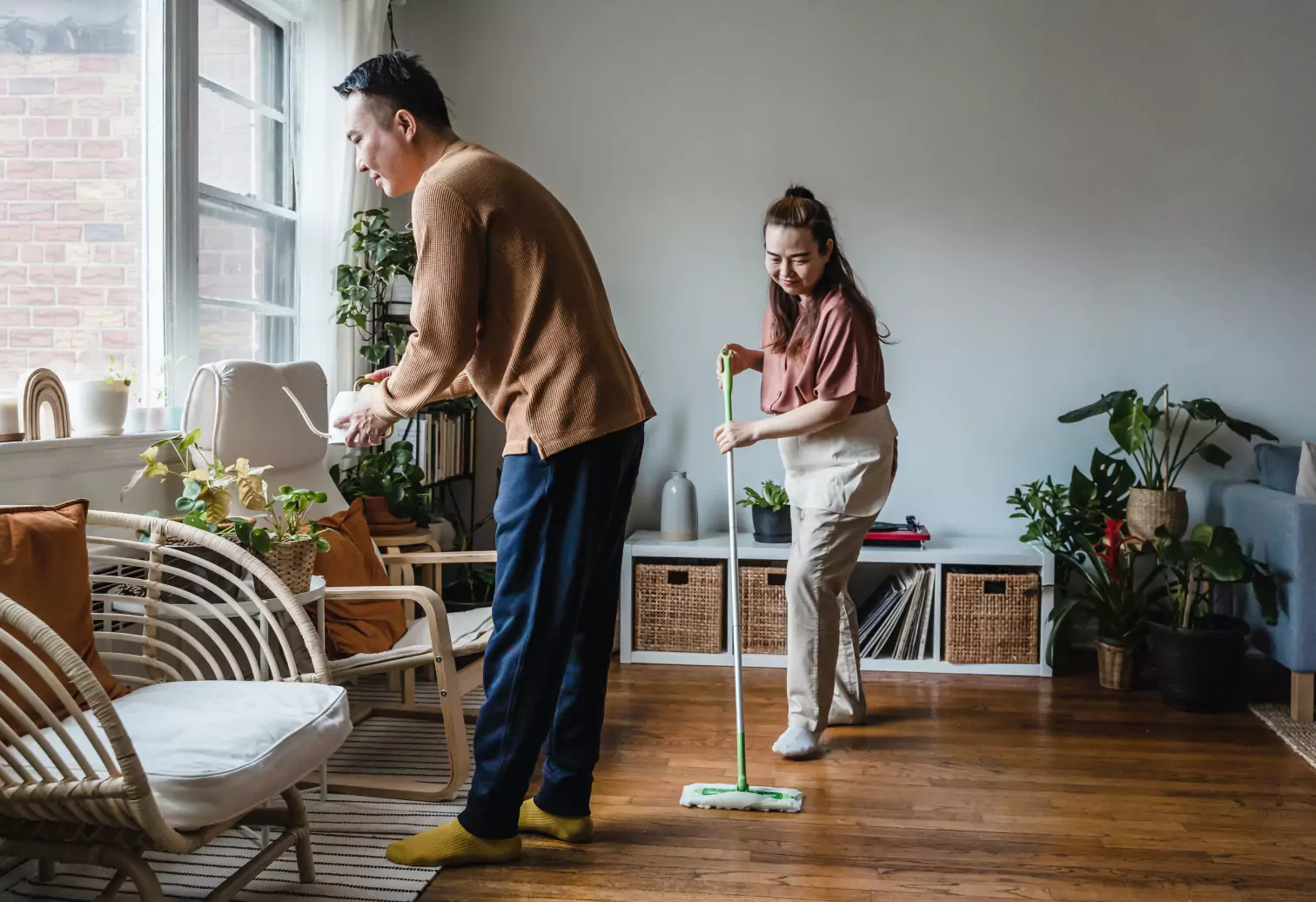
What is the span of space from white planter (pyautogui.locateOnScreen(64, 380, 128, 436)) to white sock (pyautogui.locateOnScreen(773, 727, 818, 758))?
179 cm

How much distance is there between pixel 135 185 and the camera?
2.92 metres

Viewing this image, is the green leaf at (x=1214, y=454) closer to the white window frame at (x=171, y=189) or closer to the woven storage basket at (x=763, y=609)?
the woven storage basket at (x=763, y=609)

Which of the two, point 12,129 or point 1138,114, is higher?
point 1138,114

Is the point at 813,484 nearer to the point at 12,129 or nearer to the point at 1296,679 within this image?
the point at 1296,679

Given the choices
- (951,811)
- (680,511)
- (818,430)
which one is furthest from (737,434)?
(680,511)

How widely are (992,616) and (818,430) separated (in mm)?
1310

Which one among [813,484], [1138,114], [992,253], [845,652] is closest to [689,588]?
[845,652]

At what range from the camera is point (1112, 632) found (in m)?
3.52

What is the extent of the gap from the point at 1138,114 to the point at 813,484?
2.15m


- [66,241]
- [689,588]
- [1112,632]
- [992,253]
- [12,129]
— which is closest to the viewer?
[12,129]

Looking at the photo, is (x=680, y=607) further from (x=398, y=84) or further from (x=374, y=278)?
(x=398, y=84)

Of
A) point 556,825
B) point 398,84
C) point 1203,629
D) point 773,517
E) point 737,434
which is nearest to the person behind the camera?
point 398,84

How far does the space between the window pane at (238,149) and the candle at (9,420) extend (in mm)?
1104

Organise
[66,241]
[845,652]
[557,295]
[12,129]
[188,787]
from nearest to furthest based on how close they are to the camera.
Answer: [188,787] < [557,295] < [12,129] < [66,241] < [845,652]
